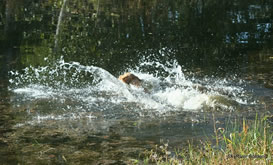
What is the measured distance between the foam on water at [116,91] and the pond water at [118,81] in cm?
2

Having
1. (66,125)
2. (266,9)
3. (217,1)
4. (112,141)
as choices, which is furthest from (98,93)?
(217,1)

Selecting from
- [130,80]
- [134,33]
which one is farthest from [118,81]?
[134,33]

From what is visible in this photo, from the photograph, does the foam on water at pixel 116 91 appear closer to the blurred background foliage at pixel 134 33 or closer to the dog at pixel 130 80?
the dog at pixel 130 80

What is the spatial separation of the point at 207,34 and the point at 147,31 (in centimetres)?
216

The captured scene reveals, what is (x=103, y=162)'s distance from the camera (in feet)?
20.0

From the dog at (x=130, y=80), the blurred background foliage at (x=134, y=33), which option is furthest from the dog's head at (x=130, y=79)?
the blurred background foliage at (x=134, y=33)

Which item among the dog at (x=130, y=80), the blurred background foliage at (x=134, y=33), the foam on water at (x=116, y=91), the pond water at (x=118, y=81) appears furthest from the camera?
the blurred background foliage at (x=134, y=33)

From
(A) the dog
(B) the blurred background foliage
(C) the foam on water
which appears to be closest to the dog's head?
(A) the dog

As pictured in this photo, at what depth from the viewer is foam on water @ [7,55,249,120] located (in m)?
8.64

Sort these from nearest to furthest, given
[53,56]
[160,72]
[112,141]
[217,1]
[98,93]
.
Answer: [112,141], [98,93], [160,72], [53,56], [217,1]

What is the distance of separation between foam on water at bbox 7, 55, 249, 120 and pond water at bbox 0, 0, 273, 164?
21 millimetres

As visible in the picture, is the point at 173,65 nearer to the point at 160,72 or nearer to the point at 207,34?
the point at 160,72

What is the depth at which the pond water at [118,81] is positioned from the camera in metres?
7.05

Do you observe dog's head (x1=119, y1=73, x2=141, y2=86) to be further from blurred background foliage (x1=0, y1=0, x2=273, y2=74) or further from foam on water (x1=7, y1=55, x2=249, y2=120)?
blurred background foliage (x1=0, y1=0, x2=273, y2=74)
